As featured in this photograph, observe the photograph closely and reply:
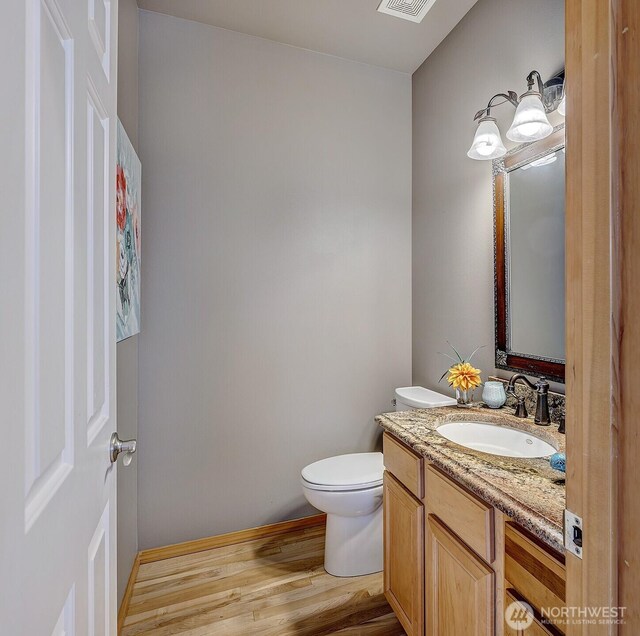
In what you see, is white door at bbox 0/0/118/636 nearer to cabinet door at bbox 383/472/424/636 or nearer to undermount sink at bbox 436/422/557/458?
cabinet door at bbox 383/472/424/636

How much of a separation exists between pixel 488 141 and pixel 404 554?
68.3 inches

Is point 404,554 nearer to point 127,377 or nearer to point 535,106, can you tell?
point 127,377

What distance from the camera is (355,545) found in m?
1.83

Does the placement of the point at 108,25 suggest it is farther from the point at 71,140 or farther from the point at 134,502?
the point at 134,502

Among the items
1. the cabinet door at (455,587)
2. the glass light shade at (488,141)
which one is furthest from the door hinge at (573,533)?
the glass light shade at (488,141)

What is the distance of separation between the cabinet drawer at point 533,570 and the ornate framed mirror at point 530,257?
0.78 meters

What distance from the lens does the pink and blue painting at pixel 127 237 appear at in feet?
4.46

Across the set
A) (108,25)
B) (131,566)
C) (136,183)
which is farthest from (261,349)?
(108,25)

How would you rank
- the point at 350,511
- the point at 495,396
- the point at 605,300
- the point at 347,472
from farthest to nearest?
the point at 347,472, the point at 350,511, the point at 495,396, the point at 605,300

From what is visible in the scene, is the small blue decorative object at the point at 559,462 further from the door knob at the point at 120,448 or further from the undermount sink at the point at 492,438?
the door knob at the point at 120,448

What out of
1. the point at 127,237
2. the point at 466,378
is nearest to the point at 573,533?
the point at 466,378

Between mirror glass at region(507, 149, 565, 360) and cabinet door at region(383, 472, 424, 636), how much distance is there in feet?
2.65

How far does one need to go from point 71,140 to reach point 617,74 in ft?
2.59

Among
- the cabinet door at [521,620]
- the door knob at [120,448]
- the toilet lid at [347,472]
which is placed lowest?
the toilet lid at [347,472]
